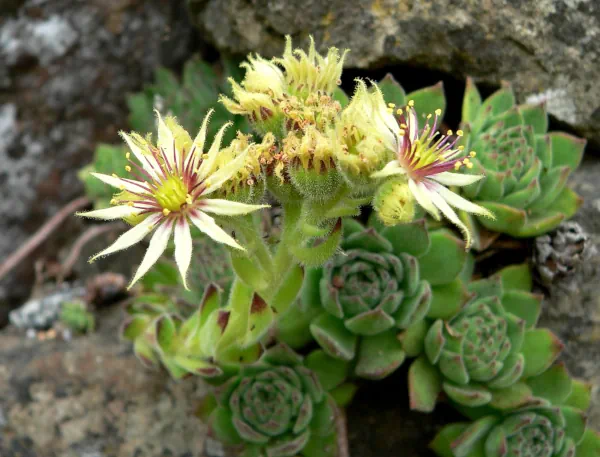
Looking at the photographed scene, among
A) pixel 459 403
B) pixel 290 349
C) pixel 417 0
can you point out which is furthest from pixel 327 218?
pixel 417 0

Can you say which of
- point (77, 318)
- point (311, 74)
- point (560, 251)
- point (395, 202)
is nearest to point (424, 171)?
point (395, 202)

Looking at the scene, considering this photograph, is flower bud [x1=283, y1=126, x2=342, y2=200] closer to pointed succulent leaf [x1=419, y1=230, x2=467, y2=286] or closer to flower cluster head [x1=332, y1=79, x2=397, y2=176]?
flower cluster head [x1=332, y1=79, x2=397, y2=176]

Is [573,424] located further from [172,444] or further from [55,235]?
[55,235]

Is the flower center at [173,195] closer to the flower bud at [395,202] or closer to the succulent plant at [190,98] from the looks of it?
the flower bud at [395,202]

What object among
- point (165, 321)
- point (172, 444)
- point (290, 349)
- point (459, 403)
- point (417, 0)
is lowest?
point (459, 403)

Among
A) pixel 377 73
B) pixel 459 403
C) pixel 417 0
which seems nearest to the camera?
pixel 459 403

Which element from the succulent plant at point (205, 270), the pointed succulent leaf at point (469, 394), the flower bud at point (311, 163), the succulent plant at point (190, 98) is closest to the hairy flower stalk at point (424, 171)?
the flower bud at point (311, 163)
